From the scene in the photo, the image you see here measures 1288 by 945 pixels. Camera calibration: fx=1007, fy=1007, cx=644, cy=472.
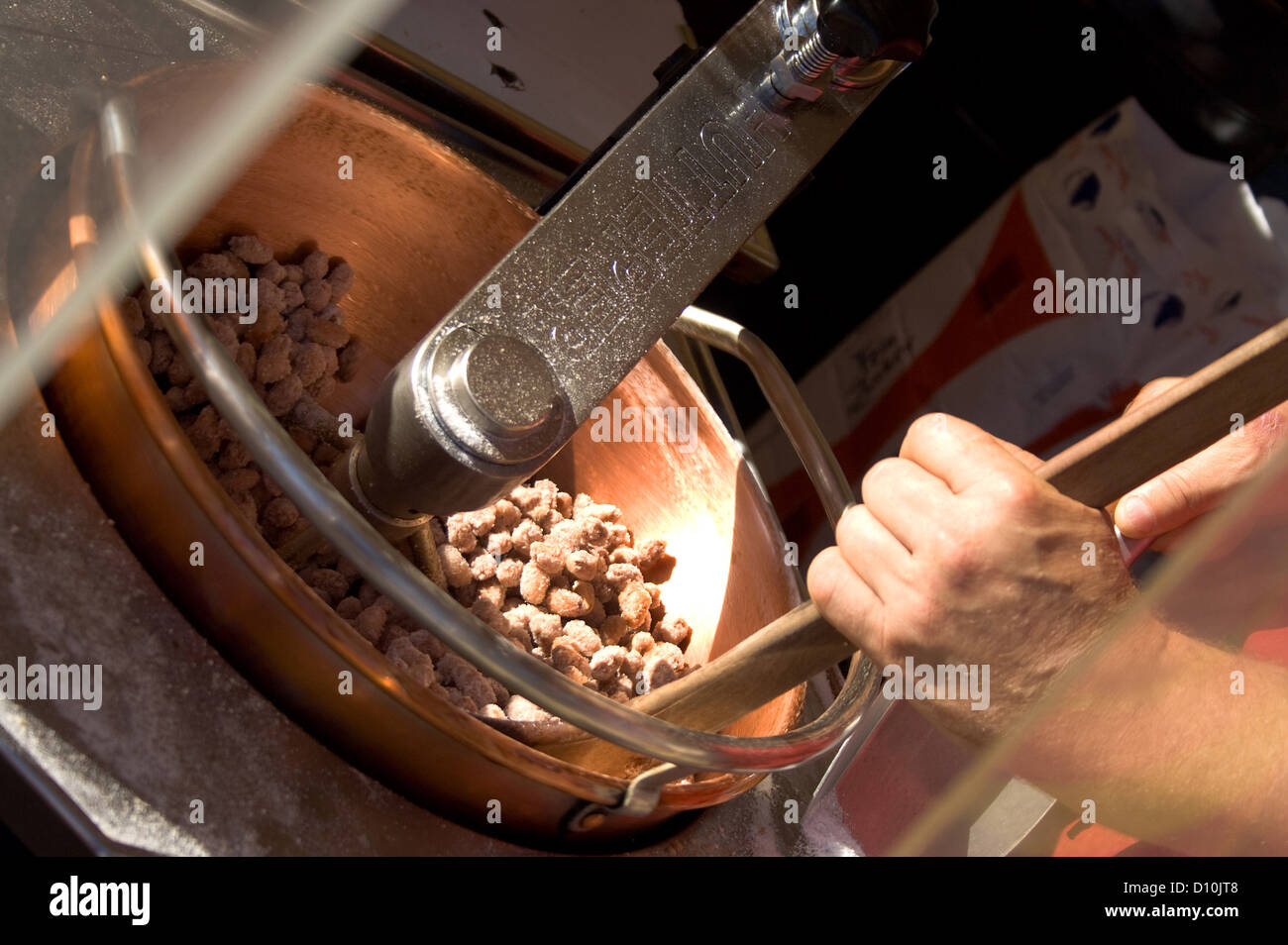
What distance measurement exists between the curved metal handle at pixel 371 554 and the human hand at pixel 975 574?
0.09 m

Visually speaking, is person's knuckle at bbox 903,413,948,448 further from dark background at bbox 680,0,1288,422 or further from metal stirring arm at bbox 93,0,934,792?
dark background at bbox 680,0,1288,422

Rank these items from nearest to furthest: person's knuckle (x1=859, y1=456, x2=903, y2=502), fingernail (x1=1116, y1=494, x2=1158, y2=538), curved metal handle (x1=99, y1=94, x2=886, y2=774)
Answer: curved metal handle (x1=99, y1=94, x2=886, y2=774) → person's knuckle (x1=859, y1=456, x2=903, y2=502) → fingernail (x1=1116, y1=494, x2=1158, y2=538)

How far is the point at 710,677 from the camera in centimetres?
39

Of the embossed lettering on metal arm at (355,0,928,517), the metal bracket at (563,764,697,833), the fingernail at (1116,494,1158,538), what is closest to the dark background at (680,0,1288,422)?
the embossed lettering on metal arm at (355,0,928,517)

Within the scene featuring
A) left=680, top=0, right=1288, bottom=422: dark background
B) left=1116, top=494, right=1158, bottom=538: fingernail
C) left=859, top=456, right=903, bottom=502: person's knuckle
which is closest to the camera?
left=859, top=456, right=903, bottom=502: person's knuckle

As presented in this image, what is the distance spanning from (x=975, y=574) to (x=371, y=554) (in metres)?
0.20

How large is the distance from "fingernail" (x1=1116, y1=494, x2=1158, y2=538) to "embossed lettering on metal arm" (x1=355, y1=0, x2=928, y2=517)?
22cm

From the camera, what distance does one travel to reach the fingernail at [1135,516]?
1.54ft

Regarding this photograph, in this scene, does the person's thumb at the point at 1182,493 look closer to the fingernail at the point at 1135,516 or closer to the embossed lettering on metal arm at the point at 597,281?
the fingernail at the point at 1135,516

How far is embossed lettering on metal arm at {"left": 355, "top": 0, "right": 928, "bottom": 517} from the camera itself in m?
0.39

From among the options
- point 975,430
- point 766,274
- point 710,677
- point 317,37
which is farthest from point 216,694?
point 766,274

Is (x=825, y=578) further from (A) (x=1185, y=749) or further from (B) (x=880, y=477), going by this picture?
(A) (x=1185, y=749)

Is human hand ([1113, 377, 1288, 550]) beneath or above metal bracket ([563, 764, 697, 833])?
above

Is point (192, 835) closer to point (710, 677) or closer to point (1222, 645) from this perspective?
point (710, 677)
